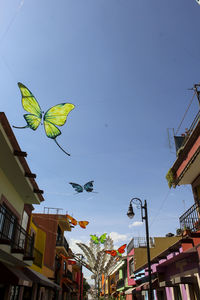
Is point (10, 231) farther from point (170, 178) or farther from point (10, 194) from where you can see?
point (170, 178)

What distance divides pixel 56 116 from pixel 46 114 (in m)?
0.24

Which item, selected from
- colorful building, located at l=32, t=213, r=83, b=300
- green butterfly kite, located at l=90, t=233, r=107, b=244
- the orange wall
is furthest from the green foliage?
colorful building, located at l=32, t=213, r=83, b=300

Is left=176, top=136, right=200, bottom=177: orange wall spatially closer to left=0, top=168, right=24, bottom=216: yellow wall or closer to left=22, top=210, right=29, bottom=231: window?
left=0, top=168, right=24, bottom=216: yellow wall

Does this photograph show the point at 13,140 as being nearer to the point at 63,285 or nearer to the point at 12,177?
the point at 12,177

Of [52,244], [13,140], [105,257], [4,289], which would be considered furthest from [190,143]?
[52,244]

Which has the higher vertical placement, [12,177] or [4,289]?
[12,177]

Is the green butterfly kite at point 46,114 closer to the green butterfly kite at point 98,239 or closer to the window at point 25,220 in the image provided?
the window at point 25,220

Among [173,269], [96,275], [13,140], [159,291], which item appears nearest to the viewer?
[13,140]

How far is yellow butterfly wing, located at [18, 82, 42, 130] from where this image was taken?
17.1ft

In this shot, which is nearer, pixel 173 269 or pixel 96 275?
pixel 173 269

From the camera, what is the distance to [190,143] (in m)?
9.40

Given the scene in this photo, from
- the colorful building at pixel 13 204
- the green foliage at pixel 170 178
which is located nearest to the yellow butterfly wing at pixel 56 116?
the colorful building at pixel 13 204

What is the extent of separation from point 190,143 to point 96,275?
15.6 metres

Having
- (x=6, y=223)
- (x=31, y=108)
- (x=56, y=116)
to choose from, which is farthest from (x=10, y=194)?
(x=31, y=108)
